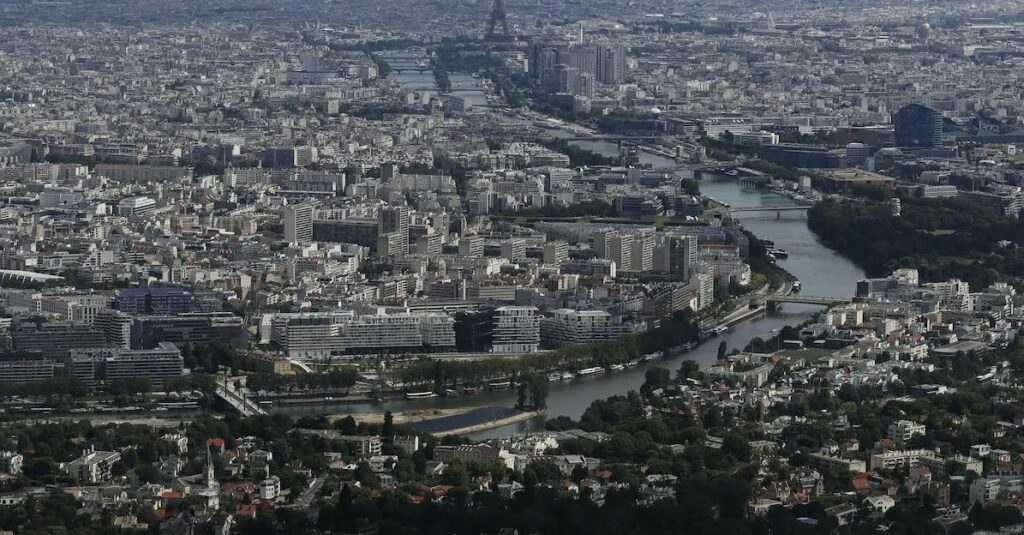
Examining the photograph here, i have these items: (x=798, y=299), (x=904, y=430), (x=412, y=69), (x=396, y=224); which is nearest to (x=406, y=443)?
(x=904, y=430)

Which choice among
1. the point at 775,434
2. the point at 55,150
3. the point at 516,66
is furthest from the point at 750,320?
the point at 516,66

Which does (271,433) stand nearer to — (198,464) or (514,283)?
(198,464)

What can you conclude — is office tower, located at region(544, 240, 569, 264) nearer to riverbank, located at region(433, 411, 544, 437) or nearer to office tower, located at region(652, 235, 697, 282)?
office tower, located at region(652, 235, 697, 282)

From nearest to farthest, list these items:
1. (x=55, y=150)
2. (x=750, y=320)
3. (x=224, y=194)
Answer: (x=750, y=320) < (x=224, y=194) < (x=55, y=150)

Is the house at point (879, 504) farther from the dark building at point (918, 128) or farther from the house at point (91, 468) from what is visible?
the dark building at point (918, 128)

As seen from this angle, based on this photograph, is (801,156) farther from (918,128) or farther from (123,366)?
(123,366)

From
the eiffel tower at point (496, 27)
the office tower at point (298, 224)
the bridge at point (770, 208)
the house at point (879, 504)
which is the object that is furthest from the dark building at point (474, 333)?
the eiffel tower at point (496, 27)
